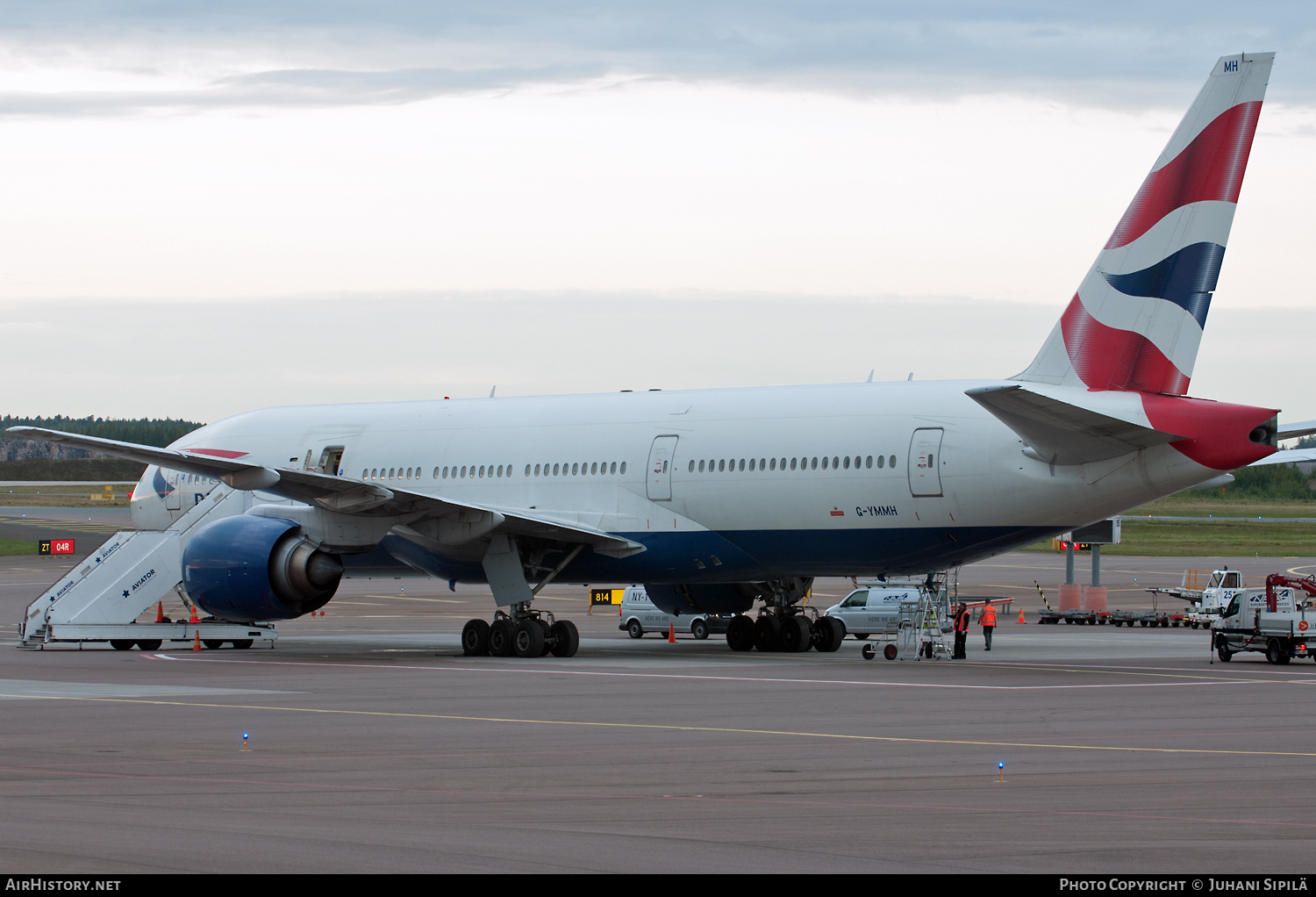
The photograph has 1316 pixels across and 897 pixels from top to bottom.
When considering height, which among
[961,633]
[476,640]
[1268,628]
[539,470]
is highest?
[539,470]

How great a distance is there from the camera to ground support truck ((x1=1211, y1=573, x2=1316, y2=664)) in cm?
2652

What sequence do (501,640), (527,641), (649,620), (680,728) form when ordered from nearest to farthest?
A: (680,728)
(527,641)
(501,640)
(649,620)

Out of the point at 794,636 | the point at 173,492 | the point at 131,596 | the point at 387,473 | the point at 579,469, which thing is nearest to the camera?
the point at 579,469

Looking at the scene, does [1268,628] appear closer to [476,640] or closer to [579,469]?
[579,469]

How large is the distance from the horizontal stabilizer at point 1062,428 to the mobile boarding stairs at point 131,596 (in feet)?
54.2

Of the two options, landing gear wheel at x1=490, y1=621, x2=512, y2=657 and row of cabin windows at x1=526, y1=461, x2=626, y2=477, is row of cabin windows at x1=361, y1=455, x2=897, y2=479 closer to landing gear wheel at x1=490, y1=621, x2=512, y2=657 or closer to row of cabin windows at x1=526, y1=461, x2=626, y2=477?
row of cabin windows at x1=526, y1=461, x2=626, y2=477

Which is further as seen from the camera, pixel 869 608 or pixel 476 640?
pixel 869 608

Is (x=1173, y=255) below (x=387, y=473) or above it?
above

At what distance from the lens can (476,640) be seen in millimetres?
28719

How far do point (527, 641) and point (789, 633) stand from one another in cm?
567

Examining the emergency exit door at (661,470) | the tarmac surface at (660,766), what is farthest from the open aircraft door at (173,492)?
the emergency exit door at (661,470)

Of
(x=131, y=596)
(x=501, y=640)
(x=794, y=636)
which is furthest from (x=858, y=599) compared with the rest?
(x=131, y=596)
